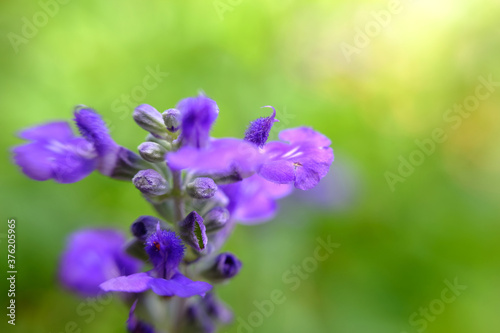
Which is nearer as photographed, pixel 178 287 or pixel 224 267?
pixel 178 287

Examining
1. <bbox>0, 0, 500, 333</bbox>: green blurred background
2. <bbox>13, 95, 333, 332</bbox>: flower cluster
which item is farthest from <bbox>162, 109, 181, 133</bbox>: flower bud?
<bbox>0, 0, 500, 333</bbox>: green blurred background

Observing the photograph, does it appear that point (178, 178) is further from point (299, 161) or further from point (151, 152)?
point (299, 161)

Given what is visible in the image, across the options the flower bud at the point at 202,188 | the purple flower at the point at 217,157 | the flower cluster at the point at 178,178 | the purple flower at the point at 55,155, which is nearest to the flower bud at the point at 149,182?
the flower cluster at the point at 178,178

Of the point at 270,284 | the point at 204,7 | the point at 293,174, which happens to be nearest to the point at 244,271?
the point at 270,284

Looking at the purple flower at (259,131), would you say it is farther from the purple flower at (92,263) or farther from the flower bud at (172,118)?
the purple flower at (92,263)

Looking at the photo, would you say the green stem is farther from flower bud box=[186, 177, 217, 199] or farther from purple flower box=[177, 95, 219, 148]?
purple flower box=[177, 95, 219, 148]

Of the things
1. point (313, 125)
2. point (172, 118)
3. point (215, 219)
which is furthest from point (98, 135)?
point (313, 125)
